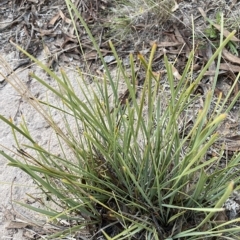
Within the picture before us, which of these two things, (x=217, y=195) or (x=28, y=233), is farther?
(x=28, y=233)

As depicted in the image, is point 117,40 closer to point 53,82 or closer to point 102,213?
point 53,82

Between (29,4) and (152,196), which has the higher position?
(29,4)

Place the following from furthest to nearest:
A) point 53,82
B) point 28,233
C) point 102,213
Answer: point 53,82 → point 28,233 → point 102,213

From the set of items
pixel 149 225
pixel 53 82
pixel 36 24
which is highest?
pixel 36 24

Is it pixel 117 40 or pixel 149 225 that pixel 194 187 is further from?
pixel 117 40

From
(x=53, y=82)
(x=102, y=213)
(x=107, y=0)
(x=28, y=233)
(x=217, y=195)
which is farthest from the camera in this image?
(x=107, y=0)

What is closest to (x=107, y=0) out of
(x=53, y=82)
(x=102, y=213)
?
(x=53, y=82)
